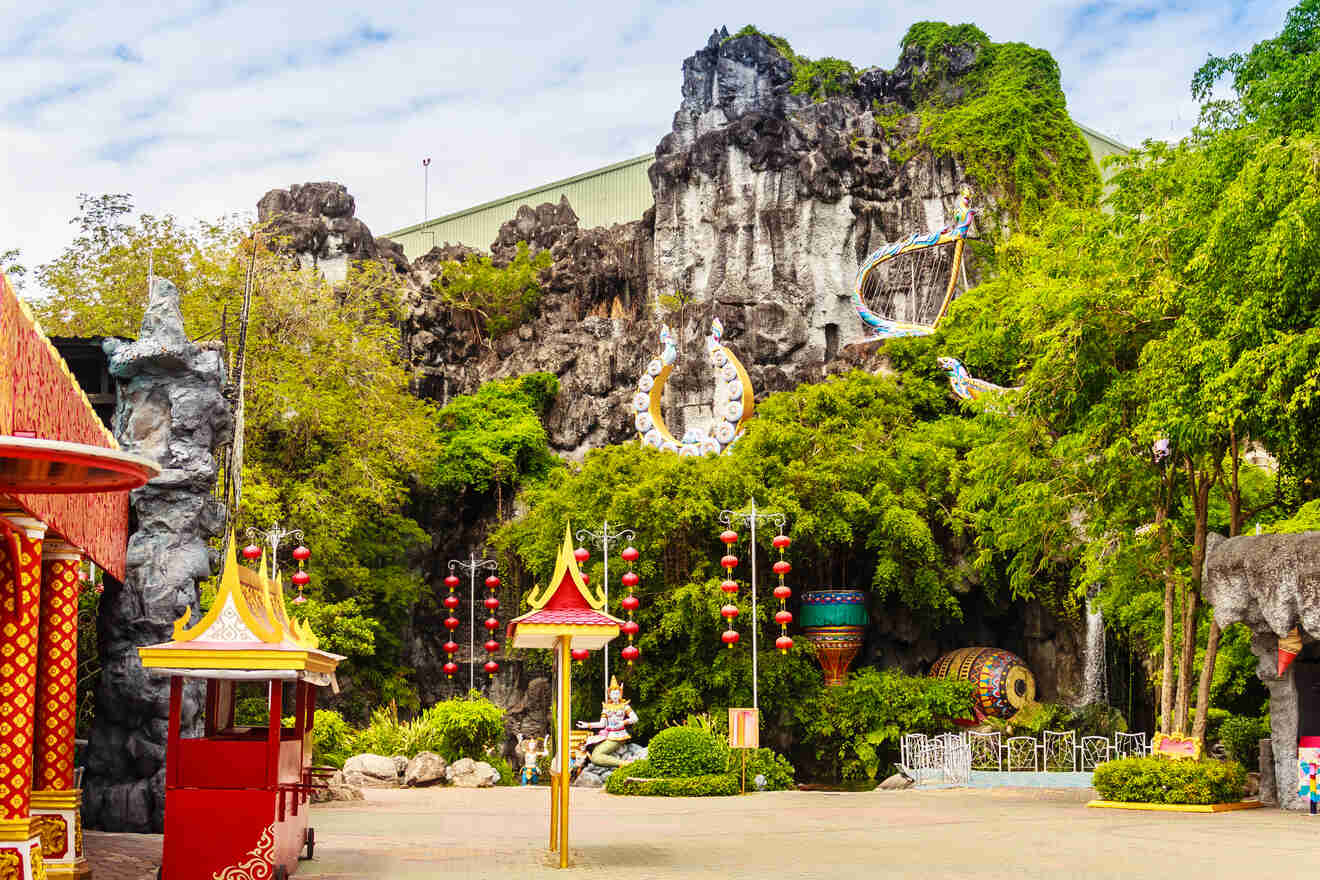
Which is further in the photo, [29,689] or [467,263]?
[467,263]

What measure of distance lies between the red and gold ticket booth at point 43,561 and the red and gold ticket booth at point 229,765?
1.00m

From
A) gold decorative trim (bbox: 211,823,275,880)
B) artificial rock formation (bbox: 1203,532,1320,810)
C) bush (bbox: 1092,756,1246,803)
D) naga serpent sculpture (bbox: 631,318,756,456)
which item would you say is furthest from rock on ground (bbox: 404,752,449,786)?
gold decorative trim (bbox: 211,823,275,880)

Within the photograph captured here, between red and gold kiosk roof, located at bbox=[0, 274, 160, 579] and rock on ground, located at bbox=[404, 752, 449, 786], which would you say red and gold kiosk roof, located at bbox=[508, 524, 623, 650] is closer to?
red and gold kiosk roof, located at bbox=[0, 274, 160, 579]

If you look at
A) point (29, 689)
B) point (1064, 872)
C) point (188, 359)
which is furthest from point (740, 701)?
point (29, 689)

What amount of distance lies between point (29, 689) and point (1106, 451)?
13481 mm

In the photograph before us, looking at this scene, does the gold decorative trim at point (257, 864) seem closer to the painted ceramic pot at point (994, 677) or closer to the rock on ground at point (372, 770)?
the rock on ground at point (372, 770)

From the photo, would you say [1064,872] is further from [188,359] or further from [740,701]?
[740,701]

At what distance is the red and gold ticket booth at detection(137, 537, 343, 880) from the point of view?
10562mm

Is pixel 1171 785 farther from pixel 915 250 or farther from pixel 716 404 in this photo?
pixel 915 250

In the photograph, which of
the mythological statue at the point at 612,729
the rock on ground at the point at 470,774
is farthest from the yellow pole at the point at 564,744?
the rock on ground at the point at 470,774

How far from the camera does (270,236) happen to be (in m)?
31.9

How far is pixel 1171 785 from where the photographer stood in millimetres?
17328

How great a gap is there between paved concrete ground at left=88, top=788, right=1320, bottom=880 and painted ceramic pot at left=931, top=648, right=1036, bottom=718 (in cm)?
576

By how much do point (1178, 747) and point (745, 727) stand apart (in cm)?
747
